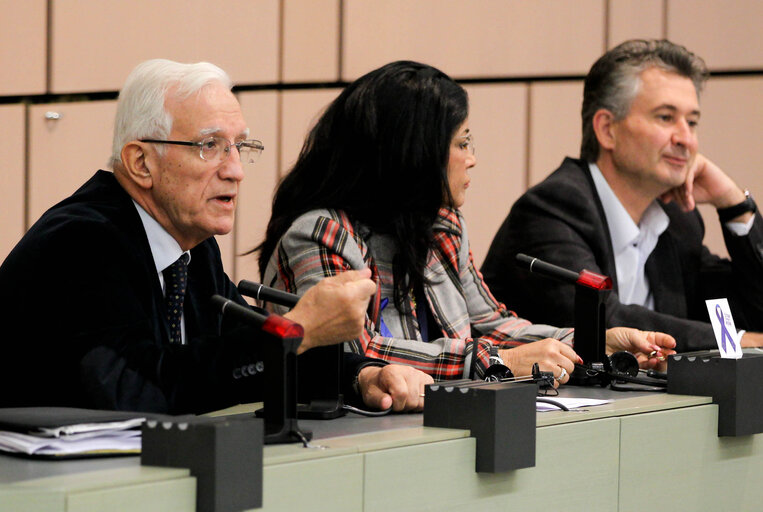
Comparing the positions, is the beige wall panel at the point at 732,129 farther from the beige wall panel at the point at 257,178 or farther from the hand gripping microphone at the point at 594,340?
the hand gripping microphone at the point at 594,340

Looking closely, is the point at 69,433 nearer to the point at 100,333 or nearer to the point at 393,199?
the point at 100,333

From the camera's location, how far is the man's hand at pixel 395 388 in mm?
1744

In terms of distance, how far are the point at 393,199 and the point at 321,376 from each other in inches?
27.2

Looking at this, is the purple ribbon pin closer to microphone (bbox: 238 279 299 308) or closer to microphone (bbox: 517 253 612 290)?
microphone (bbox: 517 253 612 290)

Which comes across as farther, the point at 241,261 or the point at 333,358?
the point at 241,261

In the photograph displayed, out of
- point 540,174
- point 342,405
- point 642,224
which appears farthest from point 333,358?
point 540,174

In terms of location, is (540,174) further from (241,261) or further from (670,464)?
(670,464)

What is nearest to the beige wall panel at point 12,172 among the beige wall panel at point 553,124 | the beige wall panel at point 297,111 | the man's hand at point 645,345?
the beige wall panel at point 297,111

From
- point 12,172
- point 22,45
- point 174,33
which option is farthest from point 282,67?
point 12,172

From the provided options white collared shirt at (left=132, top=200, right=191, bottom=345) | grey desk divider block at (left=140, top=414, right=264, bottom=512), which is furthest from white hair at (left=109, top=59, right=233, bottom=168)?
grey desk divider block at (left=140, top=414, right=264, bottom=512)

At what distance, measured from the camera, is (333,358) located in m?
1.72

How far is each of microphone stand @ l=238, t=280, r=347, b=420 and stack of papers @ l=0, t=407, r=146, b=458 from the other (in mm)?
347

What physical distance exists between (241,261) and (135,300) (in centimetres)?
262

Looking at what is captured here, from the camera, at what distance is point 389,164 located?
7.61 feet
